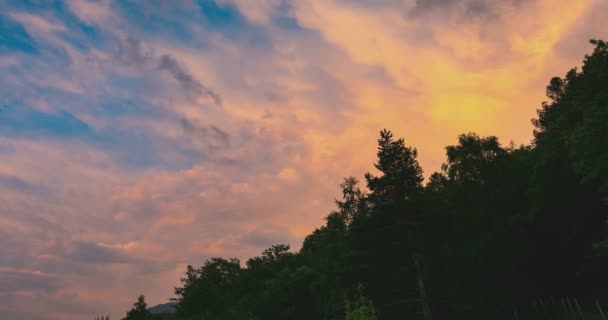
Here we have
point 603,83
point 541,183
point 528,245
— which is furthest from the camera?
point 528,245

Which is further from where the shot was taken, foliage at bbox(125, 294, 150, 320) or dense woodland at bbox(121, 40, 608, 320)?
foliage at bbox(125, 294, 150, 320)

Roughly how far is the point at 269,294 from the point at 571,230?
151ft

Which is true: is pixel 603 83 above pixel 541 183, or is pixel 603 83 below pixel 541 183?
above

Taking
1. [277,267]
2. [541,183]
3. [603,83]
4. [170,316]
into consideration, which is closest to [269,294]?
[277,267]

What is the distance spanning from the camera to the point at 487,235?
5750 centimetres

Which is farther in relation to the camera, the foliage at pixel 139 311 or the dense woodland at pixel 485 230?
the foliage at pixel 139 311

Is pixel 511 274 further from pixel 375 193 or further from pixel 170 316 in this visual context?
pixel 170 316

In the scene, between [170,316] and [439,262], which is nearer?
[439,262]

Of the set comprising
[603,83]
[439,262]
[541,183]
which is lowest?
[439,262]

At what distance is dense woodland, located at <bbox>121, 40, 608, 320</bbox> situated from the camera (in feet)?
127

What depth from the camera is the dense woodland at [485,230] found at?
38656mm

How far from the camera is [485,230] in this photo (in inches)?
2331

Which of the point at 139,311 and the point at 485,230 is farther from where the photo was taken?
the point at 139,311

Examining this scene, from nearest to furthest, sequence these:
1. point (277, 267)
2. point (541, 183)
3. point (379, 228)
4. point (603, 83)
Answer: point (603, 83)
point (379, 228)
point (541, 183)
point (277, 267)
